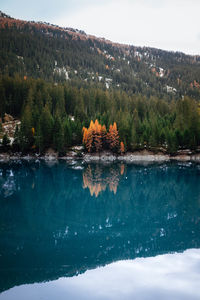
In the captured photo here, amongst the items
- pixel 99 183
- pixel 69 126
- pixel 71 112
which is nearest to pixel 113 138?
pixel 69 126

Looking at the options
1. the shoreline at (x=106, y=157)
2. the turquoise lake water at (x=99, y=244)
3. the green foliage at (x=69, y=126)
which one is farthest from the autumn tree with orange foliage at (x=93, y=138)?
the turquoise lake water at (x=99, y=244)

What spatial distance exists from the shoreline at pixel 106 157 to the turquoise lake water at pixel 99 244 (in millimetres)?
40331

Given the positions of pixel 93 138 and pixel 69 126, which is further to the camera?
pixel 69 126

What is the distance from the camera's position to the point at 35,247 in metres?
17.0

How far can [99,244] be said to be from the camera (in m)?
18.0

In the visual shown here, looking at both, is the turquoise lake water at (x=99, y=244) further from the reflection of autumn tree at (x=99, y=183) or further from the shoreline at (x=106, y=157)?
the shoreline at (x=106, y=157)

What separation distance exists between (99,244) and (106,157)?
211 ft

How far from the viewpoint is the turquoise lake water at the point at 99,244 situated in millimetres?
12414

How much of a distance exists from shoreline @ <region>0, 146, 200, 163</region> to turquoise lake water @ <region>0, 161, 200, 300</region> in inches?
1588

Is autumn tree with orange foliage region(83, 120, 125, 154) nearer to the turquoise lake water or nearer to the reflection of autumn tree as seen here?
the reflection of autumn tree

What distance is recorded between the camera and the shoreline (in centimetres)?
7662

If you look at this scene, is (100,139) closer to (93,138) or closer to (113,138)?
(93,138)

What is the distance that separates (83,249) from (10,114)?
99.3 m

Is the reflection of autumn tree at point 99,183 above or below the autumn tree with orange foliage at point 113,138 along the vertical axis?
below
